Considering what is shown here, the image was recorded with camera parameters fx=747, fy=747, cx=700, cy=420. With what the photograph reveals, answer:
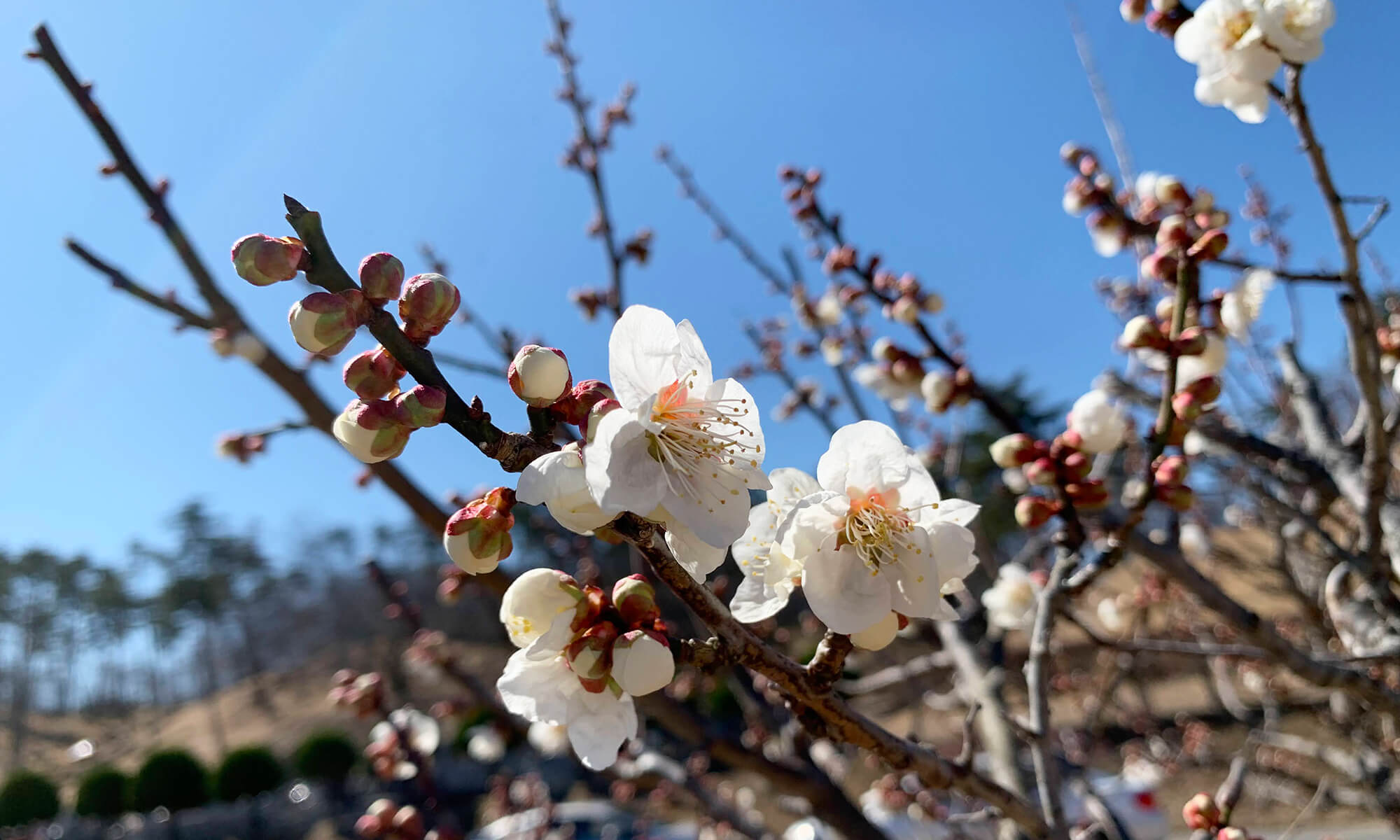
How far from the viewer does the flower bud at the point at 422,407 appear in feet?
2.18

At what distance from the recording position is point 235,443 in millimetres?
2182

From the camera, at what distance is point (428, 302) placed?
0.70 m

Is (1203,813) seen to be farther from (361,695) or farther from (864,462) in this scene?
(361,695)

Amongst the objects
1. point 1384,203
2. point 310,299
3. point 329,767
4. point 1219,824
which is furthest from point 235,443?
point 329,767

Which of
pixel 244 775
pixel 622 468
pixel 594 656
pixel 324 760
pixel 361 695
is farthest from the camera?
pixel 324 760

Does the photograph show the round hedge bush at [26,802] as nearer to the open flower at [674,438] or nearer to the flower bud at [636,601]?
the flower bud at [636,601]

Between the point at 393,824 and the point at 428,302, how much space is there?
6.24 ft

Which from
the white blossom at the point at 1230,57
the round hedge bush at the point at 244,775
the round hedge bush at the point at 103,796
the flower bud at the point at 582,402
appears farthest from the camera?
the round hedge bush at the point at 244,775

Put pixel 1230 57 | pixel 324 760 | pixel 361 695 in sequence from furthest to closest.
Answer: pixel 324 760, pixel 361 695, pixel 1230 57

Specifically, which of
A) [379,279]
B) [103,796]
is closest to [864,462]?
[379,279]

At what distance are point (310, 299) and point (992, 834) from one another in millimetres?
3719

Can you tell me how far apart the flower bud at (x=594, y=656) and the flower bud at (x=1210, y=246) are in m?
1.17

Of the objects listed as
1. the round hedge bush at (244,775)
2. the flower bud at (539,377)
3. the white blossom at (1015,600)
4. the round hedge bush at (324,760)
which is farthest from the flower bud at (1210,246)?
the round hedge bush at (244,775)

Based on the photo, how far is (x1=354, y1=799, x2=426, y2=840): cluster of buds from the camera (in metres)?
2.03
